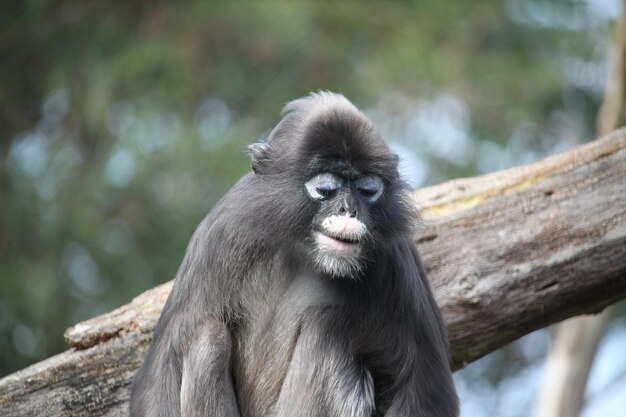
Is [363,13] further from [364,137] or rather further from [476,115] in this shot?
[364,137]

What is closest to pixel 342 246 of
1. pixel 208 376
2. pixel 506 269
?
pixel 208 376

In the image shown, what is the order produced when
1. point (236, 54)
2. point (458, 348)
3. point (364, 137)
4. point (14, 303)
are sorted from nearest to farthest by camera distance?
point (364, 137)
point (458, 348)
point (14, 303)
point (236, 54)

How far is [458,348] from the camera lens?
625 centimetres

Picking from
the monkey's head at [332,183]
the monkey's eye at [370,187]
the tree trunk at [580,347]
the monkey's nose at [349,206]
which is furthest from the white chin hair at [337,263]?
the tree trunk at [580,347]

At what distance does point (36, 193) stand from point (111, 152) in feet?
3.40

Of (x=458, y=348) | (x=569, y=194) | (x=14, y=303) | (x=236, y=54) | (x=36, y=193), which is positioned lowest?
(x=458, y=348)

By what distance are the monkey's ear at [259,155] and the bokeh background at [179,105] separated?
663 centimetres

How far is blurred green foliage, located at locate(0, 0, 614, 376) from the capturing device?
12234 millimetres

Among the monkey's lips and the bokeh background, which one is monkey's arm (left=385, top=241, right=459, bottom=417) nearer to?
the monkey's lips

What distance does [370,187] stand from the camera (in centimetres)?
485

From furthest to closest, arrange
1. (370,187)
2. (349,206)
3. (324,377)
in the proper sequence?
(324,377) < (370,187) < (349,206)

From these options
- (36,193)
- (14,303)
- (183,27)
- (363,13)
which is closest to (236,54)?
(183,27)

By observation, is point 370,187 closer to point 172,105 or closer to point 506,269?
point 506,269

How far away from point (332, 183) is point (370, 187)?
19 cm
